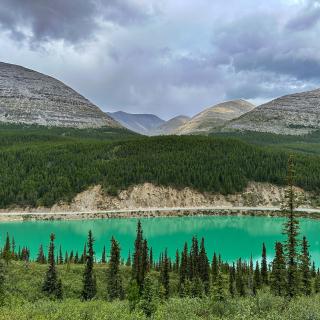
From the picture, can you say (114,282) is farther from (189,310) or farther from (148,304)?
(189,310)

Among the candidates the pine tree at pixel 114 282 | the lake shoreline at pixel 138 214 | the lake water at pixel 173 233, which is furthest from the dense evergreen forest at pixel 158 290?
the lake shoreline at pixel 138 214

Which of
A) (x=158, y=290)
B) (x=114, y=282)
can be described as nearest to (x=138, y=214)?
(x=114, y=282)

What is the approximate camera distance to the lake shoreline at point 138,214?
18106cm

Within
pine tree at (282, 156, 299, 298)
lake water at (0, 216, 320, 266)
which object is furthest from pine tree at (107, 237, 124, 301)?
lake water at (0, 216, 320, 266)

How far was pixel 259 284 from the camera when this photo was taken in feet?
257

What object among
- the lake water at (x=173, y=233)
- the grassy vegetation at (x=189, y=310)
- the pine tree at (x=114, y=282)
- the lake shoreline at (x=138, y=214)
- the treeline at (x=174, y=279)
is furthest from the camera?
the lake shoreline at (x=138, y=214)

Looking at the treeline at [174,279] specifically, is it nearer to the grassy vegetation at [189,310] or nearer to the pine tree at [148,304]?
the pine tree at [148,304]


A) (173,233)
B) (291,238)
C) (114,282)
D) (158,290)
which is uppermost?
(291,238)

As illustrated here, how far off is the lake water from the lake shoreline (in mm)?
4215

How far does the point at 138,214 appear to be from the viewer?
19112 centimetres

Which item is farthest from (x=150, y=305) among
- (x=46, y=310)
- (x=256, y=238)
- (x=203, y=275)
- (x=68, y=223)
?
(x=68, y=223)

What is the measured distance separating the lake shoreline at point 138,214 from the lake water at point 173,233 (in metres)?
4.21

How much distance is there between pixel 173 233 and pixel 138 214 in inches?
1407

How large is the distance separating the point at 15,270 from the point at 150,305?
36.2 meters
